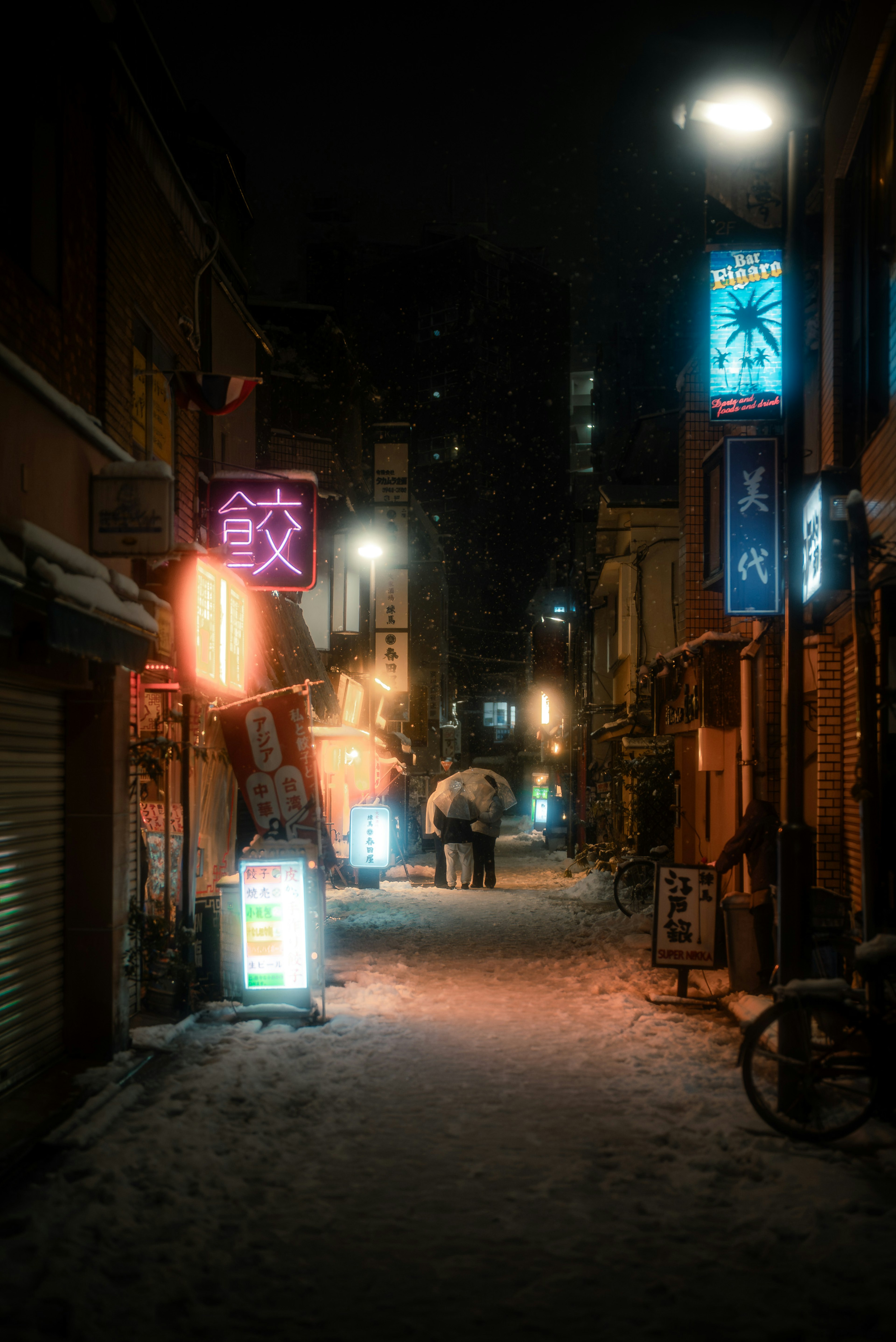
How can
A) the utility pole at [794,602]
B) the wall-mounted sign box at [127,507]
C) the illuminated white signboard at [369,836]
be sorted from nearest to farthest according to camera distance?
the utility pole at [794,602] → the wall-mounted sign box at [127,507] → the illuminated white signboard at [369,836]

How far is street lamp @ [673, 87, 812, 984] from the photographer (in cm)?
708

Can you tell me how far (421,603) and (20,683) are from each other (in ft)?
155

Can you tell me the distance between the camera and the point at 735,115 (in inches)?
294

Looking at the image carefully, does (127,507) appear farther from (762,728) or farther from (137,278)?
(762,728)

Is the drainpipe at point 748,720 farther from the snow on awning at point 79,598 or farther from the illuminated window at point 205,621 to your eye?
the snow on awning at point 79,598

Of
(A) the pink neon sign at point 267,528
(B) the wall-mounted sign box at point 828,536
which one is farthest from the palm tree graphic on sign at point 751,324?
(A) the pink neon sign at point 267,528

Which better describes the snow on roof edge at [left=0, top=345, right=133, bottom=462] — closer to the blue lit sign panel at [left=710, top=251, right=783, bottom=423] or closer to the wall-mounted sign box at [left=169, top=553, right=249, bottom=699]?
the wall-mounted sign box at [left=169, top=553, right=249, bottom=699]

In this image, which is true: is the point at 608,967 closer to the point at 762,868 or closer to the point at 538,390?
the point at 762,868

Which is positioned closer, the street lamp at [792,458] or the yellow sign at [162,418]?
the street lamp at [792,458]

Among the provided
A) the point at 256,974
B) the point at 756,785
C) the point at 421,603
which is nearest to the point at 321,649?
the point at 756,785

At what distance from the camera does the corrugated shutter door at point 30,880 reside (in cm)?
734

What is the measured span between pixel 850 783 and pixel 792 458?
545cm

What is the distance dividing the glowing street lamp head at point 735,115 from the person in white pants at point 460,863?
16.8 m

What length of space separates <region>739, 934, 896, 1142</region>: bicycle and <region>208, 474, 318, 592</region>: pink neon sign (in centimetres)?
834
